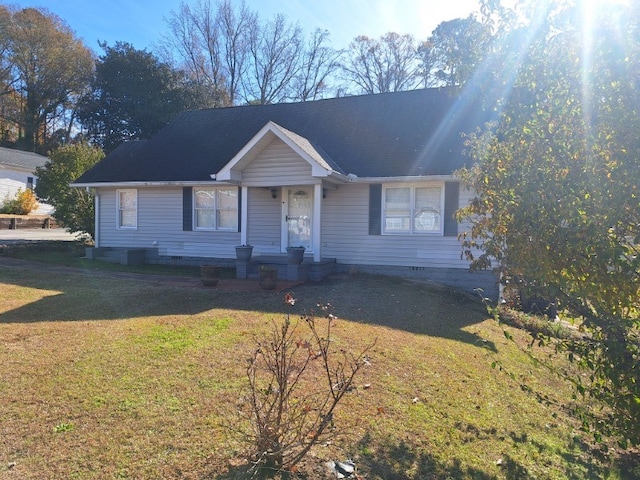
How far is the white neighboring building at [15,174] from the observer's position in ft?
113

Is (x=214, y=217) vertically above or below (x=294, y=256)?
above

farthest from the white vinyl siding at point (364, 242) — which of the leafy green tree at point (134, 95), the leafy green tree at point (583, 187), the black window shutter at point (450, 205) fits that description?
the leafy green tree at point (134, 95)

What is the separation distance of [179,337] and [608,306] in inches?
198

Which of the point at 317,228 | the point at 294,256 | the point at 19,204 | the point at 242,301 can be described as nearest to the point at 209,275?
the point at 242,301

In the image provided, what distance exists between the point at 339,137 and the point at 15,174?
3256cm

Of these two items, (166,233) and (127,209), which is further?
(127,209)

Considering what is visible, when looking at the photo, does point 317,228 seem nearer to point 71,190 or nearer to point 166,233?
point 166,233

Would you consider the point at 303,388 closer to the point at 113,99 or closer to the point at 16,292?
the point at 16,292

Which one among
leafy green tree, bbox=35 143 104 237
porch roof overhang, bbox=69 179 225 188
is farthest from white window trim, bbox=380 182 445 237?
leafy green tree, bbox=35 143 104 237

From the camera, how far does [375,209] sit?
12.4 meters

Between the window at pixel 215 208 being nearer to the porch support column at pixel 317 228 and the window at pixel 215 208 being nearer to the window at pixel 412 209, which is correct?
the porch support column at pixel 317 228

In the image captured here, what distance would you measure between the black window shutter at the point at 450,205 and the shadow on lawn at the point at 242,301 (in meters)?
1.66

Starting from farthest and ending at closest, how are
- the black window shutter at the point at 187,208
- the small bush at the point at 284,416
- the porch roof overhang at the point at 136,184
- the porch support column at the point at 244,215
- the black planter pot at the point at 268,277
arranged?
the black window shutter at the point at 187,208 → the porch roof overhang at the point at 136,184 → the porch support column at the point at 244,215 → the black planter pot at the point at 268,277 → the small bush at the point at 284,416

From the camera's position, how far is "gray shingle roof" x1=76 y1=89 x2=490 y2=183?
12641 mm
